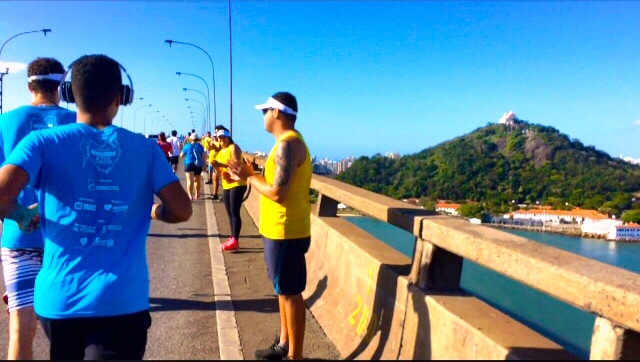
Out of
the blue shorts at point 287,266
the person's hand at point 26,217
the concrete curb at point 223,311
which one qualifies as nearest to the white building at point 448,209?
the blue shorts at point 287,266

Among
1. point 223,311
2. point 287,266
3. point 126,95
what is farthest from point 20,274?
point 223,311

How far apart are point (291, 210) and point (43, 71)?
6.44 ft

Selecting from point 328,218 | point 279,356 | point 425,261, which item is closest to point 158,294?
point 328,218

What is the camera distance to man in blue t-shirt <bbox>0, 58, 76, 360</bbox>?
11.3 feet

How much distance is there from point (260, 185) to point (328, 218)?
2739 mm

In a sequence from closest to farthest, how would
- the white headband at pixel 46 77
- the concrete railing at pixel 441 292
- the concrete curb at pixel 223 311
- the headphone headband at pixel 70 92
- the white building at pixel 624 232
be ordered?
the concrete railing at pixel 441 292
the headphone headband at pixel 70 92
the white headband at pixel 46 77
the concrete curb at pixel 223 311
the white building at pixel 624 232

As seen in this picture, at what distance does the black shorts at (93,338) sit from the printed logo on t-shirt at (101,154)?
2.06 ft

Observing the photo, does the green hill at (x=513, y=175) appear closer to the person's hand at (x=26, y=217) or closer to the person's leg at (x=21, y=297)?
the person's leg at (x=21, y=297)

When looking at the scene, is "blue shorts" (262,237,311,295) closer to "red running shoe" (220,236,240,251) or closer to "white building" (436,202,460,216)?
"white building" (436,202,460,216)

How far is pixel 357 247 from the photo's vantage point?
5250 mm

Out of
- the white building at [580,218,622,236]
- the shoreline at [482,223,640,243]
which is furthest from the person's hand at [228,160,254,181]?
the white building at [580,218,622,236]

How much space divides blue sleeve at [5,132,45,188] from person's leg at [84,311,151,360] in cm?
65

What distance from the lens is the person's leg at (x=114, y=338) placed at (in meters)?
2.40

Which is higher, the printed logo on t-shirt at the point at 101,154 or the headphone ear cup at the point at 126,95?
the headphone ear cup at the point at 126,95
